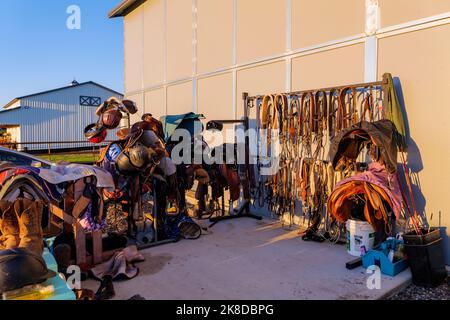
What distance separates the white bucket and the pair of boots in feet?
10.4

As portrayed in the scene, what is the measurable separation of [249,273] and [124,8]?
33.0 ft

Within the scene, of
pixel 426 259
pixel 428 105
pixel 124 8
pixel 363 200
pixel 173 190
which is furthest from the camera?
pixel 124 8

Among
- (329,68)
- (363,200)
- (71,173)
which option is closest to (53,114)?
(71,173)

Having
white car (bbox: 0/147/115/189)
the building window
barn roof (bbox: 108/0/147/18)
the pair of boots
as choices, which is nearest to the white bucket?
Result: white car (bbox: 0/147/115/189)

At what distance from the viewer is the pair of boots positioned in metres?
2.79

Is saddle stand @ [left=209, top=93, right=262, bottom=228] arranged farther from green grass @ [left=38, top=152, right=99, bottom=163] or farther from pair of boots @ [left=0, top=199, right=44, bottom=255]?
green grass @ [left=38, top=152, right=99, bottom=163]

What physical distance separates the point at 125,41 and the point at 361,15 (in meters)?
9.00

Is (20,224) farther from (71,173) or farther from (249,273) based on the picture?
(249,273)

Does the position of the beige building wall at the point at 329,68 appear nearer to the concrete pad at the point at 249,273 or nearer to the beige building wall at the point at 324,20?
the beige building wall at the point at 324,20

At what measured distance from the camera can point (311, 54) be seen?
4.91 meters

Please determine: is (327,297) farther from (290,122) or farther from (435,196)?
(290,122)

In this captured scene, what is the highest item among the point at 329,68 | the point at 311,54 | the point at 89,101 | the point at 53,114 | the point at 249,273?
the point at 89,101

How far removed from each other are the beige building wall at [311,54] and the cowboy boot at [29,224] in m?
3.81

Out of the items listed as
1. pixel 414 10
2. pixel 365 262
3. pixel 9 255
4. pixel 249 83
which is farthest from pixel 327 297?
pixel 249 83
